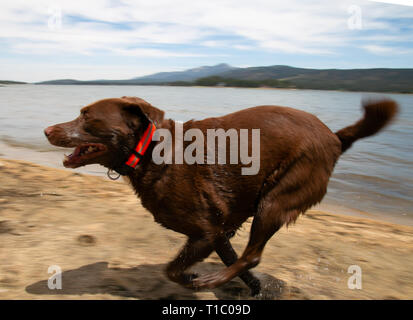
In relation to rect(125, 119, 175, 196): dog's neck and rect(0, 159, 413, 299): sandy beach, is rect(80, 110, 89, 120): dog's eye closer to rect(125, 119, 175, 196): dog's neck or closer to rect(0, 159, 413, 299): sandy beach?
rect(125, 119, 175, 196): dog's neck

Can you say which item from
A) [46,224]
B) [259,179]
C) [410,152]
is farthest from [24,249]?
[410,152]

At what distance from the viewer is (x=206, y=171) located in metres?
2.84

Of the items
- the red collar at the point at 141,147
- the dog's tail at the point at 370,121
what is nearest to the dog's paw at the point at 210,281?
the red collar at the point at 141,147

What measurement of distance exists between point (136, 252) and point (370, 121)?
91.6 inches

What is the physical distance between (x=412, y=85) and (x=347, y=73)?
8.41 ft

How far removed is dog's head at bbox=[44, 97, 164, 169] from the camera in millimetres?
2828

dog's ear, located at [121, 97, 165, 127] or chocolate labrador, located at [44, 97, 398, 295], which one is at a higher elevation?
dog's ear, located at [121, 97, 165, 127]

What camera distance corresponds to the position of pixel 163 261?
370 centimetres

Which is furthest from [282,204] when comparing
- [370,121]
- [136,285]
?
[136,285]

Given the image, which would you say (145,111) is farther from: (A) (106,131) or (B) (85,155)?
(B) (85,155)

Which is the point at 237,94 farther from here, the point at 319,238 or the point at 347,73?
the point at 319,238

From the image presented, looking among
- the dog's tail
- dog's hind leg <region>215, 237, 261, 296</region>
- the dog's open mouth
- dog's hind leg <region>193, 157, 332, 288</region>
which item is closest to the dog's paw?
dog's hind leg <region>193, 157, 332, 288</region>

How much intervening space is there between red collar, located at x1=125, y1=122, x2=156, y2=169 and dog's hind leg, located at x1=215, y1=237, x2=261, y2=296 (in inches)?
36.8

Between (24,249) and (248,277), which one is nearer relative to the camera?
(248,277)
